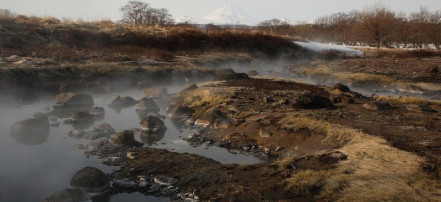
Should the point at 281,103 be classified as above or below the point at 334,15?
below

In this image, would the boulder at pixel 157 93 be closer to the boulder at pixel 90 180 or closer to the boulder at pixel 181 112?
the boulder at pixel 181 112

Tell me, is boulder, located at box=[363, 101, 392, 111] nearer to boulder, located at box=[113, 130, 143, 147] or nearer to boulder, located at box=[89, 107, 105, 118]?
boulder, located at box=[113, 130, 143, 147]

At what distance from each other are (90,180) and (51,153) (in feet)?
9.40

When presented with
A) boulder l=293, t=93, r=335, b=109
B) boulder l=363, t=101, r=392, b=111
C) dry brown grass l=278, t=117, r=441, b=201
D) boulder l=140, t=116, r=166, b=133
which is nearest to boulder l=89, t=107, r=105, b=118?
boulder l=140, t=116, r=166, b=133

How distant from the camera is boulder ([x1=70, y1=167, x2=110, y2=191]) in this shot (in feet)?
23.8

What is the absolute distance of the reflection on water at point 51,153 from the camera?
7.32m

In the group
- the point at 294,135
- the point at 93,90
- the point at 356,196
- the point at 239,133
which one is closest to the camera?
the point at 356,196

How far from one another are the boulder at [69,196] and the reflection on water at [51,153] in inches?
15.1

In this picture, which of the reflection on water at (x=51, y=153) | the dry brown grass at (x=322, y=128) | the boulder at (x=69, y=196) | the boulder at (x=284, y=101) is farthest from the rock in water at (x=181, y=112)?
the boulder at (x=69, y=196)

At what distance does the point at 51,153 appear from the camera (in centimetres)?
Answer: 952

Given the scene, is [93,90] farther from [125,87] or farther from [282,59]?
[282,59]

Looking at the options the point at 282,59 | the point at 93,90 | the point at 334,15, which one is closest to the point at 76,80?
the point at 93,90

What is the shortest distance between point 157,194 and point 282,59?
1288 inches

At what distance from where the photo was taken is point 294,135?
33.3 feet
